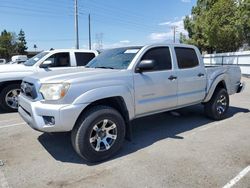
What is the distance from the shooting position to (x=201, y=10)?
31.1m

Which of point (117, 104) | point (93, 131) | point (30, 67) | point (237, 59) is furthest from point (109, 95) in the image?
point (237, 59)

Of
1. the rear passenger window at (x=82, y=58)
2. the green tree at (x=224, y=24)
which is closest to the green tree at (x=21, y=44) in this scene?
the green tree at (x=224, y=24)

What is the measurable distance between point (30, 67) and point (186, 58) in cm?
479

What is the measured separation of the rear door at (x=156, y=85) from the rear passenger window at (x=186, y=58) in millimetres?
→ 327

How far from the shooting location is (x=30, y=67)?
8.29m

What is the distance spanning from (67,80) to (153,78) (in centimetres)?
170

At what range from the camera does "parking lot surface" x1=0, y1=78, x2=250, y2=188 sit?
3709 millimetres

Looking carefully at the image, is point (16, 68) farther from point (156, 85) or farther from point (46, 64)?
point (156, 85)

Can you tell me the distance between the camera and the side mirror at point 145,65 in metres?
4.70

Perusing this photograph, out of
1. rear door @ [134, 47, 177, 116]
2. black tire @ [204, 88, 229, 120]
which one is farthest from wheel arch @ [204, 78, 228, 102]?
rear door @ [134, 47, 177, 116]

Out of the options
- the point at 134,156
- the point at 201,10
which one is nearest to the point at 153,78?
the point at 134,156

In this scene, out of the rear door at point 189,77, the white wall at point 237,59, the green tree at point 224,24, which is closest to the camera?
the rear door at point 189,77

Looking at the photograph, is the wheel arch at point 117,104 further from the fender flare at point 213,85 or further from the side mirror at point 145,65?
the fender flare at point 213,85

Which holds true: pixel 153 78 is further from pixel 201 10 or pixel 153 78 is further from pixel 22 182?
pixel 201 10
